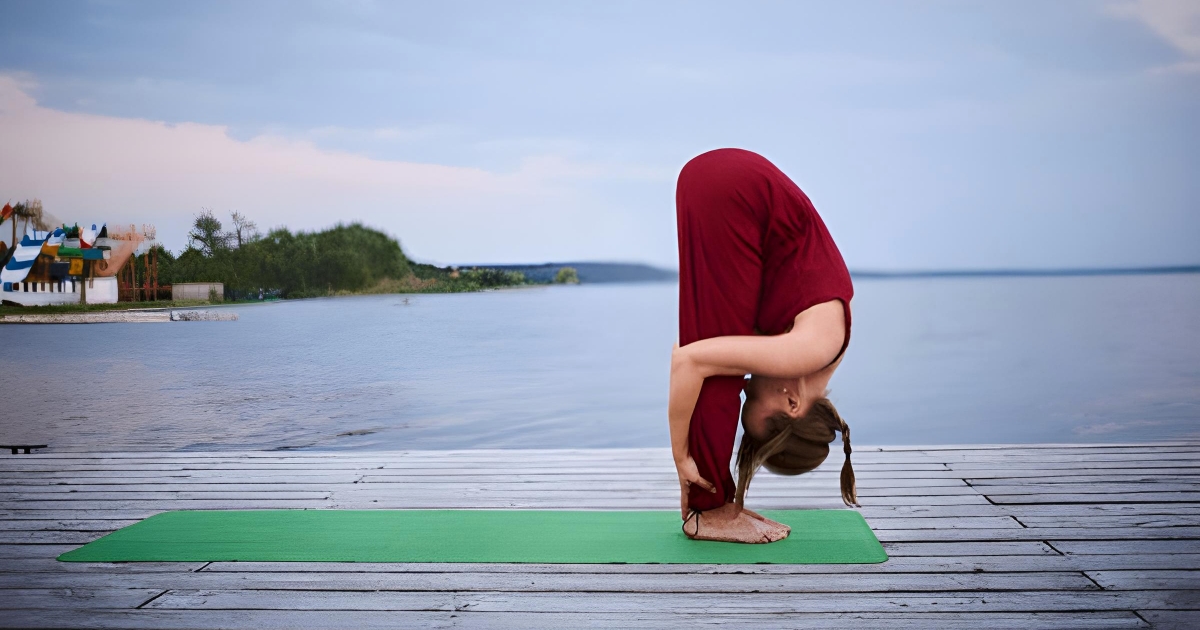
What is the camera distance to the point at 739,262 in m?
2.55

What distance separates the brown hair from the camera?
259 cm

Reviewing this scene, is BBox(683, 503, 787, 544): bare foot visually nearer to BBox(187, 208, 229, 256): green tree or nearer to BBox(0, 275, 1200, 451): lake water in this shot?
BBox(0, 275, 1200, 451): lake water

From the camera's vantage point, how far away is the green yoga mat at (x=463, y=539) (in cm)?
265

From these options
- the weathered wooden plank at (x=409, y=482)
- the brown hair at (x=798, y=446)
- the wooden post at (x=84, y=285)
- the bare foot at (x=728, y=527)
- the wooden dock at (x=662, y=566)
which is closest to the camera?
the wooden dock at (x=662, y=566)

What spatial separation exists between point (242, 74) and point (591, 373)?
7.30m

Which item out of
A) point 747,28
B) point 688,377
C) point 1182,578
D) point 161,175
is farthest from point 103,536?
point 747,28

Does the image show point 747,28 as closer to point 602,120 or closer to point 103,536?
point 602,120

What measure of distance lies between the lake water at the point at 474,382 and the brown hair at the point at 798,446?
3.75 meters

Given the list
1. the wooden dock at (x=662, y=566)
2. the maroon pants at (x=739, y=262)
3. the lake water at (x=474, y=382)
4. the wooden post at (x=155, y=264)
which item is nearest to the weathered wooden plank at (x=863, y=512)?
the wooden dock at (x=662, y=566)

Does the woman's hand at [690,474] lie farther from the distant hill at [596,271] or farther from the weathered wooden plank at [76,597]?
the distant hill at [596,271]

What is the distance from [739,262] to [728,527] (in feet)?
2.70

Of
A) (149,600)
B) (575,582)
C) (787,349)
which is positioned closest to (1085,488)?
(787,349)

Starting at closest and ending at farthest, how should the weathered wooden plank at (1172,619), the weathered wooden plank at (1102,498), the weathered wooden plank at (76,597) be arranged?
the weathered wooden plank at (1172,619), the weathered wooden plank at (76,597), the weathered wooden plank at (1102,498)

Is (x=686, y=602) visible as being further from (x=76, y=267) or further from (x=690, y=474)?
(x=76, y=267)
